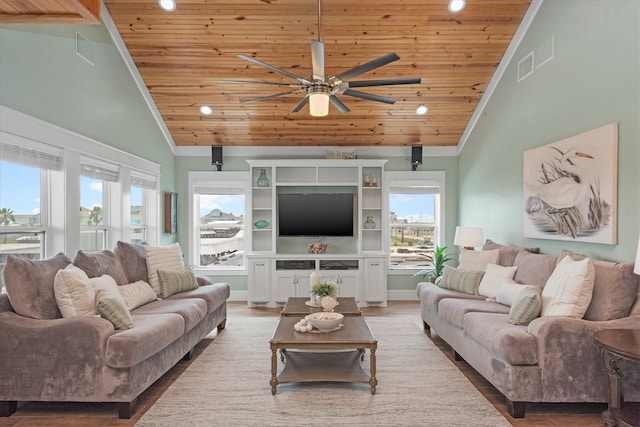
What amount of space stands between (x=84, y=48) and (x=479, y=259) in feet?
15.4

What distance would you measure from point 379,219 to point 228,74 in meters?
3.24

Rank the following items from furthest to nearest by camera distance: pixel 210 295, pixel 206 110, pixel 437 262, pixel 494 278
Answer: pixel 437 262, pixel 206 110, pixel 210 295, pixel 494 278

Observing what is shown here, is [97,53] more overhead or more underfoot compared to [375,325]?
more overhead

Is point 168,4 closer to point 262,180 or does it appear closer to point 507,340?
point 262,180

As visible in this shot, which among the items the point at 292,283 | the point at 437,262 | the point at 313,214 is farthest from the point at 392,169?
the point at 292,283

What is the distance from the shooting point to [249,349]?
4410 mm

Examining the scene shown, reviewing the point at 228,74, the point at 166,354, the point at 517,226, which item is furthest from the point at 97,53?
the point at 517,226

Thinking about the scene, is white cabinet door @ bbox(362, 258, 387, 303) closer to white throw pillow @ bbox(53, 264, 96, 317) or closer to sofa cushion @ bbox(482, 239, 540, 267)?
sofa cushion @ bbox(482, 239, 540, 267)

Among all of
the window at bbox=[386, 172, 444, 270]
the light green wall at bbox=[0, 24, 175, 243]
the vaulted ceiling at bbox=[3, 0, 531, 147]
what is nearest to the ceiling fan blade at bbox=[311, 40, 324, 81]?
the vaulted ceiling at bbox=[3, 0, 531, 147]

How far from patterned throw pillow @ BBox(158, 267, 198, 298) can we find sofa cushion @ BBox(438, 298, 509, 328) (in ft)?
8.98

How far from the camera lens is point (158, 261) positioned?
4.70m

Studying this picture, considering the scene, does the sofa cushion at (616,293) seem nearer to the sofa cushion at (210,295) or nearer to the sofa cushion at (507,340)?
the sofa cushion at (507,340)

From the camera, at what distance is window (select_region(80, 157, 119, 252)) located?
4367 millimetres

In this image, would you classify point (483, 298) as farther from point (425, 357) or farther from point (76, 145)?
point (76, 145)
